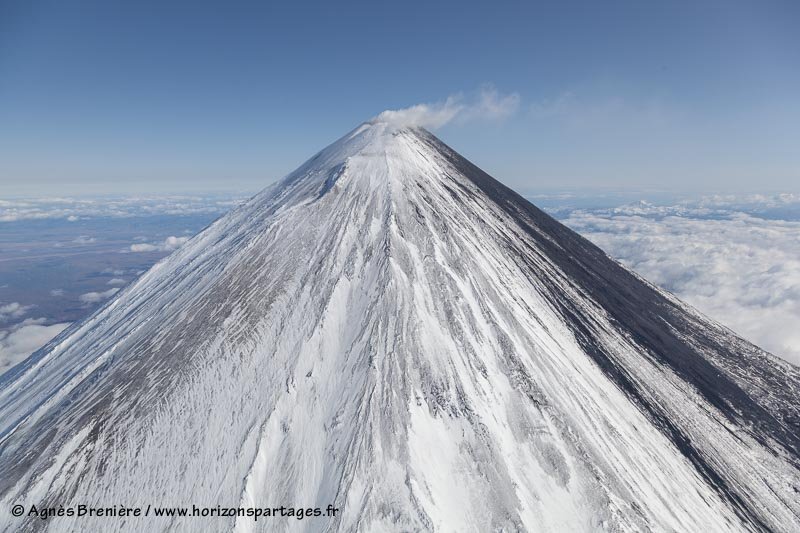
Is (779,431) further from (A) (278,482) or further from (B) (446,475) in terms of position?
(A) (278,482)

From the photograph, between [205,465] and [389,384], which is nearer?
[205,465]

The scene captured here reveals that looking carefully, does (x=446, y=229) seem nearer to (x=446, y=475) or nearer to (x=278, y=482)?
(x=446, y=475)

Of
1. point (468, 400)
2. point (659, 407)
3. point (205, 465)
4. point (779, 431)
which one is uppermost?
point (468, 400)

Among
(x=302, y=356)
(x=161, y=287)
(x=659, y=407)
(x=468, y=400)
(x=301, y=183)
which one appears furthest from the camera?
(x=301, y=183)

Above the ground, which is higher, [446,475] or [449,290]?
[449,290]

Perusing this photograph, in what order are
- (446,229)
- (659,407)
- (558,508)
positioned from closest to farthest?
1. (558,508)
2. (659,407)
3. (446,229)

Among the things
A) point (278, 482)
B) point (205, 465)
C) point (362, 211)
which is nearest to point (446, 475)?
point (278, 482)

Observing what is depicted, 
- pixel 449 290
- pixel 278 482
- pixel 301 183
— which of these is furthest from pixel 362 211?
pixel 278 482
